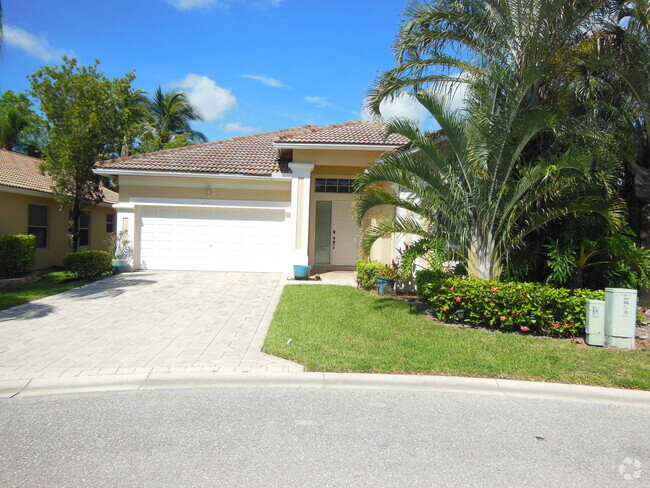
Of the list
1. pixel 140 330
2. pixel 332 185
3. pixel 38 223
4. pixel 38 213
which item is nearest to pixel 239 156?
pixel 332 185

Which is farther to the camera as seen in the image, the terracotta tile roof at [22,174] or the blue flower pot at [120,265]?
the terracotta tile roof at [22,174]

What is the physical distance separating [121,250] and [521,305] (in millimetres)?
11901

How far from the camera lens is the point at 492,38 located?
26.7ft

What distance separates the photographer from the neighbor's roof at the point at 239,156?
1327 centimetres

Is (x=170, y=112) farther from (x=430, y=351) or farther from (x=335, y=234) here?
(x=430, y=351)

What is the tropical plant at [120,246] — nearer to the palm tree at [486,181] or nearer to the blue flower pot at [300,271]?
the blue flower pot at [300,271]

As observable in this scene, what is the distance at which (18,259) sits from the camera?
40.3 feet

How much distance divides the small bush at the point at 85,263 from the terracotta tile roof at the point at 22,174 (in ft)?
14.3

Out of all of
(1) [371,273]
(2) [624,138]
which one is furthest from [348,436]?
(2) [624,138]

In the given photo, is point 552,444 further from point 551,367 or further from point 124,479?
point 124,479

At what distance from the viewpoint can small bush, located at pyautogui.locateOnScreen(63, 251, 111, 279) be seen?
12.3m

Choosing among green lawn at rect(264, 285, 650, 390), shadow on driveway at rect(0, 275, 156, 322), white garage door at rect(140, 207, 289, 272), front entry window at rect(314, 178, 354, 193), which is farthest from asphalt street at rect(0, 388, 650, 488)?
front entry window at rect(314, 178, 354, 193)

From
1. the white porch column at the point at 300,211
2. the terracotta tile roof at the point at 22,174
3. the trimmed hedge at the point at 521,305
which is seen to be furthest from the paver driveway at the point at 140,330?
the terracotta tile roof at the point at 22,174

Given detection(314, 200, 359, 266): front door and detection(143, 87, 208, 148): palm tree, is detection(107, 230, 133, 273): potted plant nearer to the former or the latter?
detection(314, 200, 359, 266): front door
